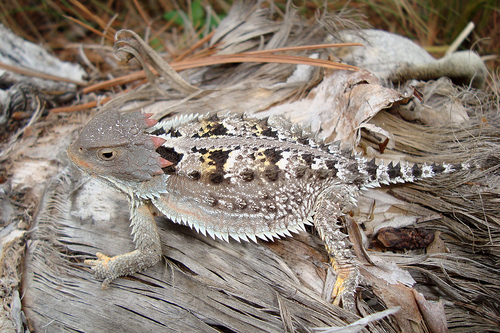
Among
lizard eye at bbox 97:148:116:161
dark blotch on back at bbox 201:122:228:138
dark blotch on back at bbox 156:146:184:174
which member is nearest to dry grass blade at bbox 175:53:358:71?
dark blotch on back at bbox 201:122:228:138

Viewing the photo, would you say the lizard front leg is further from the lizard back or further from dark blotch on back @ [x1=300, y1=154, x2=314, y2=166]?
dark blotch on back @ [x1=300, y1=154, x2=314, y2=166]

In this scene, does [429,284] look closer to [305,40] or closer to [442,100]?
[442,100]

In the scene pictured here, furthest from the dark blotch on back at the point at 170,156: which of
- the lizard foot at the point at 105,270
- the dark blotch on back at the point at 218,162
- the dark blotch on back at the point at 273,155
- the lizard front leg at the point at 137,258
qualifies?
the lizard foot at the point at 105,270

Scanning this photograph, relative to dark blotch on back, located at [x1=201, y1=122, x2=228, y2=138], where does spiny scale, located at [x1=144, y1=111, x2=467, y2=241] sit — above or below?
below

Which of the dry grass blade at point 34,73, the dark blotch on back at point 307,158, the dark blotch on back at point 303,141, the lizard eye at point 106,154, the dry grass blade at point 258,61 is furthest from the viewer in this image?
the dry grass blade at point 34,73

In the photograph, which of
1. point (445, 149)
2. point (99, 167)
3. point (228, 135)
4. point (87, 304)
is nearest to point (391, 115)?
point (445, 149)

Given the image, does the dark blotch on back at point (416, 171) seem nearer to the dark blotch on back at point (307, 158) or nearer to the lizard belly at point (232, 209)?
the dark blotch on back at point (307, 158)

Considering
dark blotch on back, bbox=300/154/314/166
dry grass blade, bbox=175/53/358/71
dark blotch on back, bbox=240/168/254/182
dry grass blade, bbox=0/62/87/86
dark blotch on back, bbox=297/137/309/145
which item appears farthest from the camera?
dry grass blade, bbox=0/62/87/86
